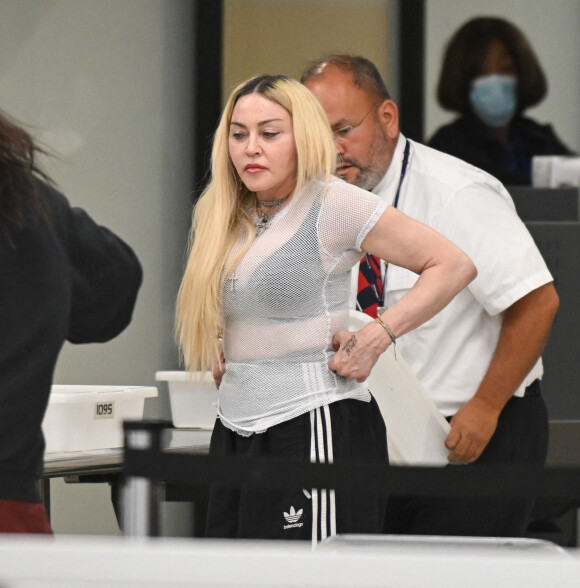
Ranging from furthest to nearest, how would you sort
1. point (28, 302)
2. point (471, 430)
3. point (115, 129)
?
point (115, 129), point (471, 430), point (28, 302)

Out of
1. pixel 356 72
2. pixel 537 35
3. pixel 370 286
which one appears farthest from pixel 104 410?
pixel 537 35

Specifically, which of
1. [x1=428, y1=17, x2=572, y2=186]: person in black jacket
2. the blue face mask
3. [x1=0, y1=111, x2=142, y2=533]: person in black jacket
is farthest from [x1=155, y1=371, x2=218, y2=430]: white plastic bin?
the blue face mask

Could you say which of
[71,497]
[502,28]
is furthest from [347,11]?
[71,497]

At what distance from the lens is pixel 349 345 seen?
174 cm

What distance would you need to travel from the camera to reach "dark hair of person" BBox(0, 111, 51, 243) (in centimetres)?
123

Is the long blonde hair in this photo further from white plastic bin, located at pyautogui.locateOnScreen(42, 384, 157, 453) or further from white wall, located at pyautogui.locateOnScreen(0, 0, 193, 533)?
white wall, located at pyautogui.locateOnScreen(0, 0, 193, 533)

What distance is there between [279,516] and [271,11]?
288 cm

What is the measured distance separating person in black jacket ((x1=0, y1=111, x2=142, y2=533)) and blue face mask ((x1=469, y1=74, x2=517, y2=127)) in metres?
3.41

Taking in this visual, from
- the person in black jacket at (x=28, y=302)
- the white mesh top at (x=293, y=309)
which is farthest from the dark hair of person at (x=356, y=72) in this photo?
the person in black jacket at (x=28, y=302)

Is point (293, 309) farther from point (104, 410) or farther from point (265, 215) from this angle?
point (104, 410)

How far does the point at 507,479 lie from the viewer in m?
1.15

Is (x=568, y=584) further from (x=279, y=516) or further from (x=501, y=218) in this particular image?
(x=501, y=218)

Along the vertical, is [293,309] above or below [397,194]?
below

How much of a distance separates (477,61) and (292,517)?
3.12 m
